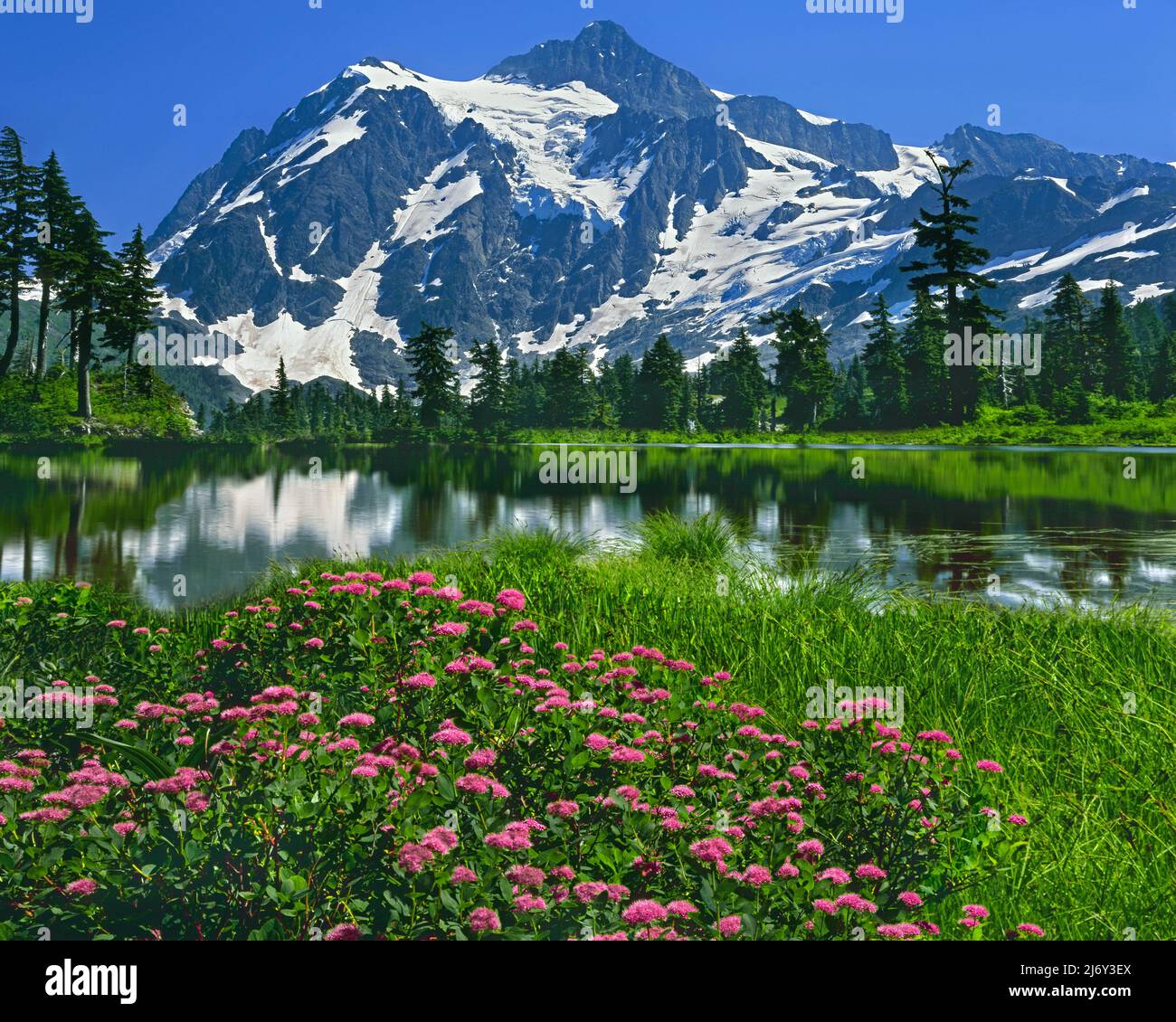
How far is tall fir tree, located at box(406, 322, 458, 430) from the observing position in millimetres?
97875

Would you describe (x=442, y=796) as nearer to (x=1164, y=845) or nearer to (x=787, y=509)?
(x=1164, y=845)

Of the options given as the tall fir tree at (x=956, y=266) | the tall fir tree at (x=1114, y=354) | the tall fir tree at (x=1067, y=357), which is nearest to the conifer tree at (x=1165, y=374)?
the tall fir tree at (x=1114, y=354)

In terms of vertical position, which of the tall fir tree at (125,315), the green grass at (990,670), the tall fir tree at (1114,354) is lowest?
the green grass at (990,670)

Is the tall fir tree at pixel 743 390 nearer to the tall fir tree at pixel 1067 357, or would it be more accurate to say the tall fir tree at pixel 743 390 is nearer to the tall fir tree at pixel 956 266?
the tall fir tree at pixel 956 266

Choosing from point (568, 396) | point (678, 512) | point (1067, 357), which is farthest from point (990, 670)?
point (568, 396)

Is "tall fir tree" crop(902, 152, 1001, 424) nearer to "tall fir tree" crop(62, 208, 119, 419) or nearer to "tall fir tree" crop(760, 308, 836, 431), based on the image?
"tall fir tree" crop(760, 308, 836, 431)

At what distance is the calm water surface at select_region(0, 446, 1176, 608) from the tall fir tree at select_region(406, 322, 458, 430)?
52.8 meters

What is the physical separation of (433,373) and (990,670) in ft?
318

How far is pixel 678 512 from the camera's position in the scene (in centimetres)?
2511

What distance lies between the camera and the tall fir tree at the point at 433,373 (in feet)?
321

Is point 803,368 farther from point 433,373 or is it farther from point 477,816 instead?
point 477,816

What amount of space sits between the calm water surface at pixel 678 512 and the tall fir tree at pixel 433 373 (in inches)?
2078
